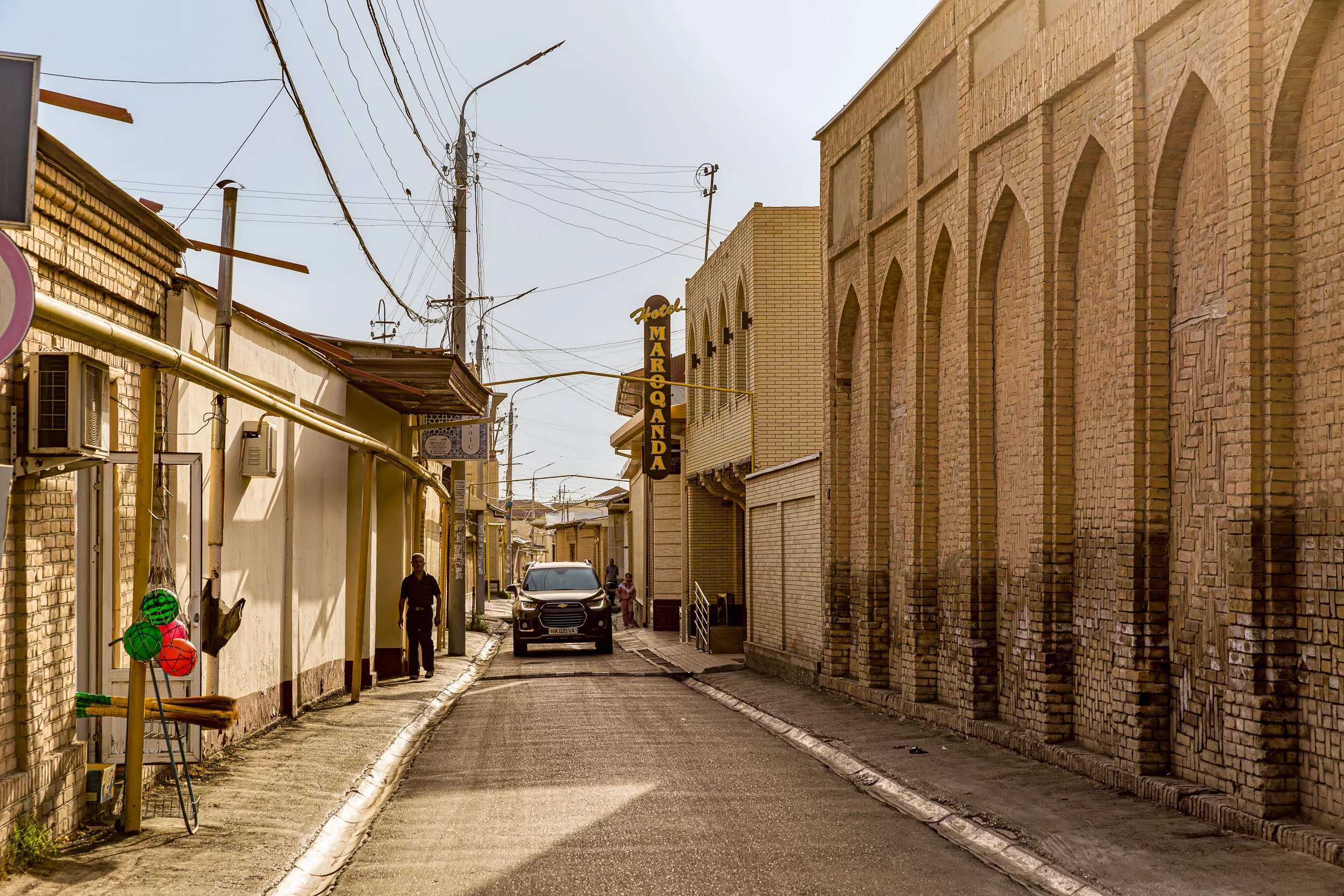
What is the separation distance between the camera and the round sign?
13.3 ft

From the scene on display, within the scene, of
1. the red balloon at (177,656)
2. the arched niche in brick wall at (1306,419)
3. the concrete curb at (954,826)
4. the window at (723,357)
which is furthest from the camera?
the window at (723,357)

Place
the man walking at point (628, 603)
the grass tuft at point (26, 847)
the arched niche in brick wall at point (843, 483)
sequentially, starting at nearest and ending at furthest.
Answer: the grass tuft at point (26, 847)
the arched niche in brick wall at point (843, 483)
the man walking at point (628, 603)

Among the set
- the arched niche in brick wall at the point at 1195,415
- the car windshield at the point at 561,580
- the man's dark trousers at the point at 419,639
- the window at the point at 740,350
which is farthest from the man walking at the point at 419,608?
the arched niche in brick wall at the point at 1195,415

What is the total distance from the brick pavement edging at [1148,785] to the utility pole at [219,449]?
7077mm

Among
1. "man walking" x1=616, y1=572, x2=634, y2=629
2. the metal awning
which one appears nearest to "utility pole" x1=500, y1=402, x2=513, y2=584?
"man walking" x1=616, y1=572, x2=634, y2=629

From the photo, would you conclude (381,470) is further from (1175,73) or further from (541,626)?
(1175,73)

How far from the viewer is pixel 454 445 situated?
25.2 metres

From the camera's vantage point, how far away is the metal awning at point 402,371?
17.6m

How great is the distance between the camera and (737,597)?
32.8 m

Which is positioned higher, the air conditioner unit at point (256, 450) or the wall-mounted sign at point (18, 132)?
the wall-mounted sign at point (18, 132)

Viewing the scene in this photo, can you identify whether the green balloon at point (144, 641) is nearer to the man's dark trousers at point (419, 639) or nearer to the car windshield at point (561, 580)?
the man's dark trousers at point (419, 639)

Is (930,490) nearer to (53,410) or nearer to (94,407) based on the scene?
(94,407)

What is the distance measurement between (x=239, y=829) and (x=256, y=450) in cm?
471

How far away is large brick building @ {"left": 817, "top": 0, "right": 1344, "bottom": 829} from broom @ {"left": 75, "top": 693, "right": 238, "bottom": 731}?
6454 mm
